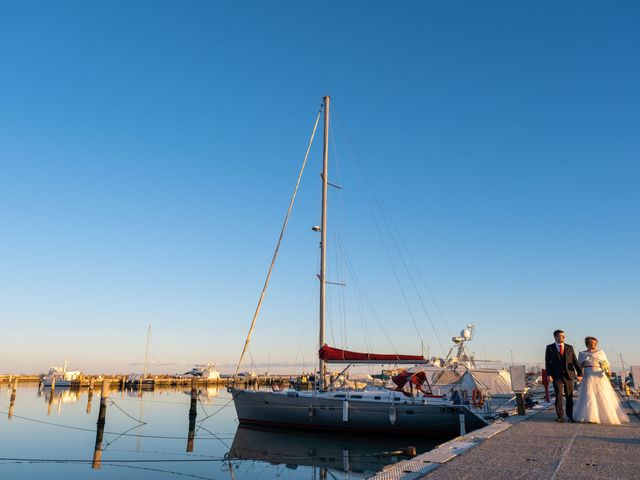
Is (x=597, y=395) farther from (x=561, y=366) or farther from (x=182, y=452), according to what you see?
(x=182, y=452)

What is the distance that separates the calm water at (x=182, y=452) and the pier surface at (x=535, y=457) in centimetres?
550

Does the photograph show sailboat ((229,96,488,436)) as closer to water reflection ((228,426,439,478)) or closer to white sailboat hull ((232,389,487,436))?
white sailboat hull ((232,389,487,436))

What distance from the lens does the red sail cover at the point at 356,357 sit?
23.7 meters

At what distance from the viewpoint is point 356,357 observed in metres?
24.0

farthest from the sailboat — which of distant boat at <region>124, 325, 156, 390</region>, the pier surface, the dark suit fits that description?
distant boat at <region>124, 325, 156, 390</region>

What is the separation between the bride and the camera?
10.8m

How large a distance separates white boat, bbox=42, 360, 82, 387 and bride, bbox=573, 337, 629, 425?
88625 millimetres

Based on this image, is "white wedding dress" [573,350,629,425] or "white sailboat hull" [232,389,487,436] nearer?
"white wedding dress" [573,350,629,425]

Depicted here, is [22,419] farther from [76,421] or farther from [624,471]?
[624,471]

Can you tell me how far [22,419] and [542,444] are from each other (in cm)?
4086

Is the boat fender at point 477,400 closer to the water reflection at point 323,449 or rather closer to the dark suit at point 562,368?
the water reflection at point 323,449

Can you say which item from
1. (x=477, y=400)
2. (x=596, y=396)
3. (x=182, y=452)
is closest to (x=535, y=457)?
(x=596, y=396)

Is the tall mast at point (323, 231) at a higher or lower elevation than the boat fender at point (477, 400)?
higher

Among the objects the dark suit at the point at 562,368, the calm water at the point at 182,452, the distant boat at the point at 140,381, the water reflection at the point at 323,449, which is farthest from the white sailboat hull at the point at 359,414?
the distant boat at the point at 140,381
